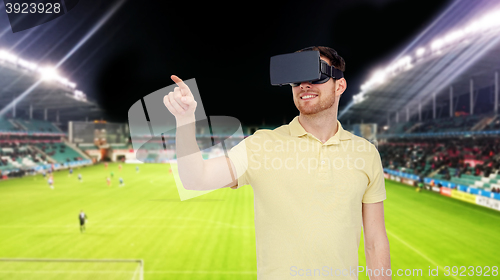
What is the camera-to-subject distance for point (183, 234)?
44.0 ft

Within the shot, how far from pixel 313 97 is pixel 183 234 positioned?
1295 cm

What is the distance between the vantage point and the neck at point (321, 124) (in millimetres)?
1884

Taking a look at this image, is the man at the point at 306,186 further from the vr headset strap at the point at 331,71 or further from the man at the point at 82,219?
the man at the point at 82,219

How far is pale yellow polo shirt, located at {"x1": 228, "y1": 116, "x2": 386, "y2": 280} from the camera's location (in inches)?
68.7

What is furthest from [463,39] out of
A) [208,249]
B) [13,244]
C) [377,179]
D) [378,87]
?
[13,244]

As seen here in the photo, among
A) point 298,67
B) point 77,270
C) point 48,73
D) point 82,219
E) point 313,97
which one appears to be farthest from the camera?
point 48,73

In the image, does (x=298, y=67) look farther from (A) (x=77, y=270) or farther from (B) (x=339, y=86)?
(A) (x=77, y=270)

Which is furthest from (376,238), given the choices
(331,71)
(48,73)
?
(48,73)

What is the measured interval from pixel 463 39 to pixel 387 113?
23760mm

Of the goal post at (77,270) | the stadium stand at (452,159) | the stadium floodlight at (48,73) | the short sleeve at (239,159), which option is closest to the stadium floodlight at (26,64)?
the stadium floodlight at (48,73)

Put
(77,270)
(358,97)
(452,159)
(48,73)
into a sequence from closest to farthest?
1. (77,270)
2. (452,159)
3. (48,73)
4. (358,97)

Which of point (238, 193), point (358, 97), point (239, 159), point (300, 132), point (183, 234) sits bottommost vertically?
point (238, 193)

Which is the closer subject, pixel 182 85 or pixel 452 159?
pixel 182 85

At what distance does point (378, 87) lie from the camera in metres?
30.4
